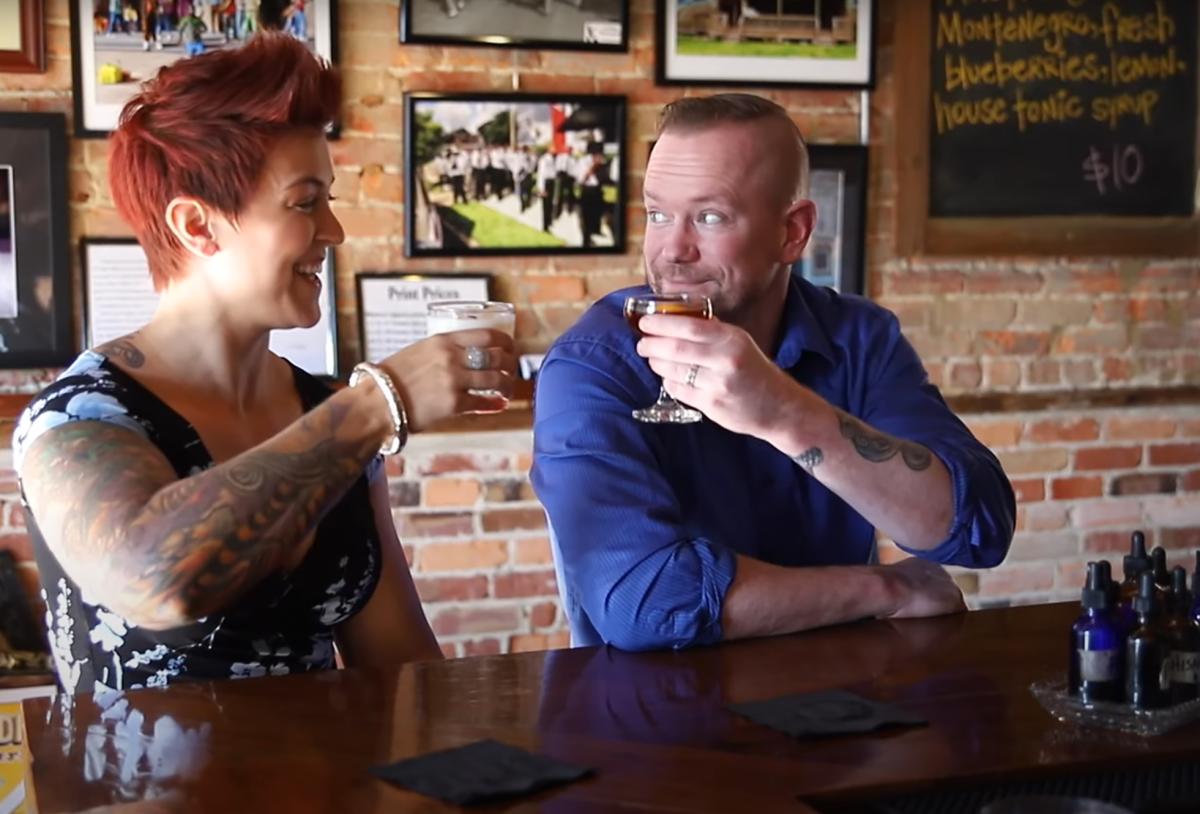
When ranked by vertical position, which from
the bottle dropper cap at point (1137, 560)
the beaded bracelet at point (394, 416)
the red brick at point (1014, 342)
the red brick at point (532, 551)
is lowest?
the red brick at point (532, 551)

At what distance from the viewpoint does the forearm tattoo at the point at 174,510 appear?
5.40ft

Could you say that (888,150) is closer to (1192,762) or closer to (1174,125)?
(1174,125)

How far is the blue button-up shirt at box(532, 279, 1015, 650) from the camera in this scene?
6.66ft

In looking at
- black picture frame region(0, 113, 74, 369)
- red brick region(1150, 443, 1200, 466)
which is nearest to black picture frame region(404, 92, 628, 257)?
black picture frame region(0, 113, 74, 369)

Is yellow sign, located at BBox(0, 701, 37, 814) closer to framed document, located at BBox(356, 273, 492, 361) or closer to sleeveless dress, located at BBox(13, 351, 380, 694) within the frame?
framed document, located at BBox(356, 273, 492, 361)

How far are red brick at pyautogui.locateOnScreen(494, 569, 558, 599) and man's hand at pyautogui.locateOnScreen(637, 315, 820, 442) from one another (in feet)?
6.33

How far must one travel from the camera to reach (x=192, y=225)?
2018 millimetres

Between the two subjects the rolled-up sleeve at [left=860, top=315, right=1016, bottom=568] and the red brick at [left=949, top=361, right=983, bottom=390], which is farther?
the red brick at [left=949, top=361, right=983, bottom=390]

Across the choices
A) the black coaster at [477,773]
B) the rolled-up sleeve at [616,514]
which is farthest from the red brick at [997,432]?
the black coaster at [477,773]

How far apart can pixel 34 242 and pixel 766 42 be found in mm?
1919

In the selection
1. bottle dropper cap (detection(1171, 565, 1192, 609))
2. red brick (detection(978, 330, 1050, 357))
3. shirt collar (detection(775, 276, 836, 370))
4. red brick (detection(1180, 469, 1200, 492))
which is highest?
shirt collar (detection(775, 276, 836, 370))

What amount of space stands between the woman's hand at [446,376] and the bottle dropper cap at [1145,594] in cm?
80

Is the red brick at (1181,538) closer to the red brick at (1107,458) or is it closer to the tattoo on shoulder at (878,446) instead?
the red brick at (1107,458)

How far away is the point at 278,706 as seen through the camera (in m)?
1.69
